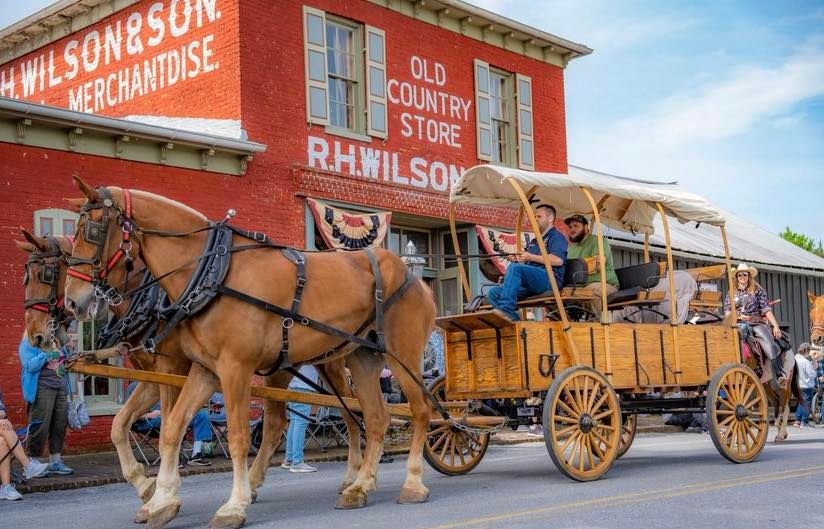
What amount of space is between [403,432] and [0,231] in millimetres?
6148

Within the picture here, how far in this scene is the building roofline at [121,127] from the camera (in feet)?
42.8

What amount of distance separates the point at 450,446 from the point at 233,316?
3.50 m

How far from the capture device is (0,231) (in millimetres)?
13031

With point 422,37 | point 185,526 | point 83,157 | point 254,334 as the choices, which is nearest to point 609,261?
point 254,334

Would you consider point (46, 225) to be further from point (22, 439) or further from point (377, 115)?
point (377, 115)

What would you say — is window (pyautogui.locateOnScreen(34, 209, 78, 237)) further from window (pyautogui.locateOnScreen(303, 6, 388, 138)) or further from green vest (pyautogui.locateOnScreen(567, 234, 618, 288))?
green vest (pyautogui.locateOnScreen(567, 234, 618, 288))

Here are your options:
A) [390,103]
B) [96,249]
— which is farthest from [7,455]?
[390,103]

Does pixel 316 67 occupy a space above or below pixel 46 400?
above

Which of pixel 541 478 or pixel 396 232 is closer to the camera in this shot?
pixel 541 478

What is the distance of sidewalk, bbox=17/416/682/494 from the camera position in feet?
34.7

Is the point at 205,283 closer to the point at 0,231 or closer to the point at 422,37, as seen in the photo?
the point at 0,231

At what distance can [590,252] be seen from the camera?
1038 centimetres

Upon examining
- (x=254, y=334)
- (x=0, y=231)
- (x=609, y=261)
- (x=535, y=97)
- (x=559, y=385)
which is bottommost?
(x=559, y=385)

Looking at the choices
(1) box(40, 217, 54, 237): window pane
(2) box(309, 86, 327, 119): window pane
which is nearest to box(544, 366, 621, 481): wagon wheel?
(1) box(40, 217, 54, 237): window pane
